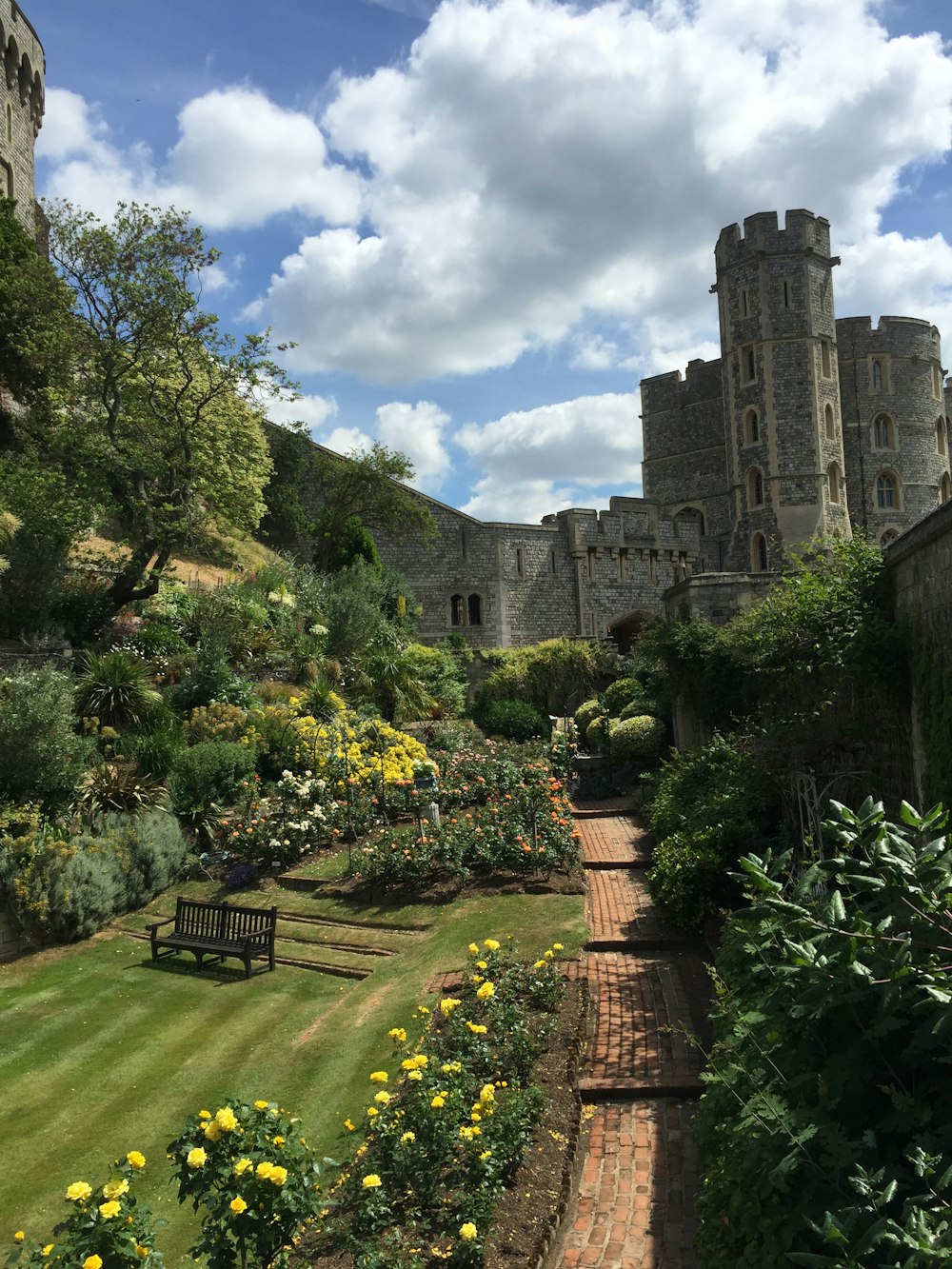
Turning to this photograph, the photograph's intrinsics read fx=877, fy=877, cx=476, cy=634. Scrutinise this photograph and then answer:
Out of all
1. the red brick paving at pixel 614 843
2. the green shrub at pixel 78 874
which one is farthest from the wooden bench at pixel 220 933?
the red brick paving at pixel 614 843

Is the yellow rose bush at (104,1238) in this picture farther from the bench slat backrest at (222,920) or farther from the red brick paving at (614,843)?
the red brick paving at (614,843)

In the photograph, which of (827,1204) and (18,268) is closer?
(827,1204)

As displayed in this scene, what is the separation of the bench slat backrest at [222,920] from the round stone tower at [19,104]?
2839cm

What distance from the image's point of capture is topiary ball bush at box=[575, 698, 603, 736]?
70.1 ft

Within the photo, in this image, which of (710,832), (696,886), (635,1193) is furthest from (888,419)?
(635,1193)

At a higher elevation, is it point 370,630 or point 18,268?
point 18,268

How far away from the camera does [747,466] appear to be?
1416 inches

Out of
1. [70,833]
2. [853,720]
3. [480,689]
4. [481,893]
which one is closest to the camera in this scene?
[853,720]

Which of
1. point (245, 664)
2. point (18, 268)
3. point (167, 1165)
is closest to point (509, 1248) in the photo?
point (167, 1165)

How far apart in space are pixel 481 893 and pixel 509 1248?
262 inches

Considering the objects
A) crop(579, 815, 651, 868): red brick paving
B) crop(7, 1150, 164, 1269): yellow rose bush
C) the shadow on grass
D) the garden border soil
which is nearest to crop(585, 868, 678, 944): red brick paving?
crop(579, 815, 651, 868): red brick paving

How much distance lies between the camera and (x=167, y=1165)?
6004 millimetres

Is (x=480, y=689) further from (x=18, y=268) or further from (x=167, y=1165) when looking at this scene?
(x=167, y=1165)

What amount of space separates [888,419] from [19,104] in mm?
37367
